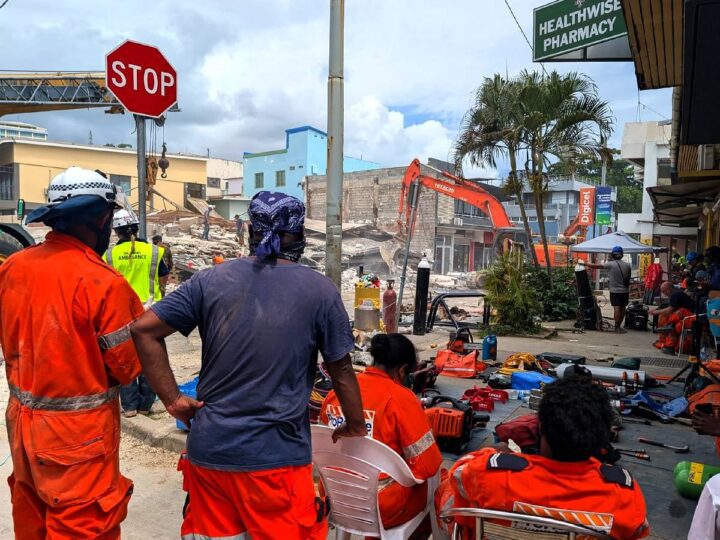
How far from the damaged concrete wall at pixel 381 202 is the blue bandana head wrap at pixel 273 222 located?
29.1 m

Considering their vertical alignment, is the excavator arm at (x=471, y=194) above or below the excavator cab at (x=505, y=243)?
above

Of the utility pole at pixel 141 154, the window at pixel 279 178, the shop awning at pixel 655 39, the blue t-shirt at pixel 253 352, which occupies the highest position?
the window at pixel 279 178

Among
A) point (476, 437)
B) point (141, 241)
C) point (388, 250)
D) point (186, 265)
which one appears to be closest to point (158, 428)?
point (141, 241)

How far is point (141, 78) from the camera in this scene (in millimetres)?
4488

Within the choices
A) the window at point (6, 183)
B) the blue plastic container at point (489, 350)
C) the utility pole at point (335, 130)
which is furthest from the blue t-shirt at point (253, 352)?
the window at point (6, 183)

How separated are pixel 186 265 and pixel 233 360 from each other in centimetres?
1798

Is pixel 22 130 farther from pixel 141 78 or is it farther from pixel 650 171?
pixel 141 78

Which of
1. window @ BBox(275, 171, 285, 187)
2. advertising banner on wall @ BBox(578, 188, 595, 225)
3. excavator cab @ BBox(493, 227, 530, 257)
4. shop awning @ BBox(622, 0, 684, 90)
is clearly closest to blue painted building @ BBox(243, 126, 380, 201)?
window @ BBox(275, 171, 285, 187)

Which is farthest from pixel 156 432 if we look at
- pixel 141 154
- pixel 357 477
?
pixel 357 477

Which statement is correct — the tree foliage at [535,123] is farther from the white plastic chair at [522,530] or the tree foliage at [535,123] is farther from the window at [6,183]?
the window at [6,183]

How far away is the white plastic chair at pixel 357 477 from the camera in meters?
2.23

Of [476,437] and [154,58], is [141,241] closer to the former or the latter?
[154,58]

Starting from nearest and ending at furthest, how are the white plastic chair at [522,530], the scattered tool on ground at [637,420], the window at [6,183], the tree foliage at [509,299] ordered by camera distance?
the white plastic chair at [522,530] < the scattered tool on ground at [637,420] < the tree foliage at [509,299] < the window at [6,183]

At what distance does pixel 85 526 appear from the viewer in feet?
6.40
